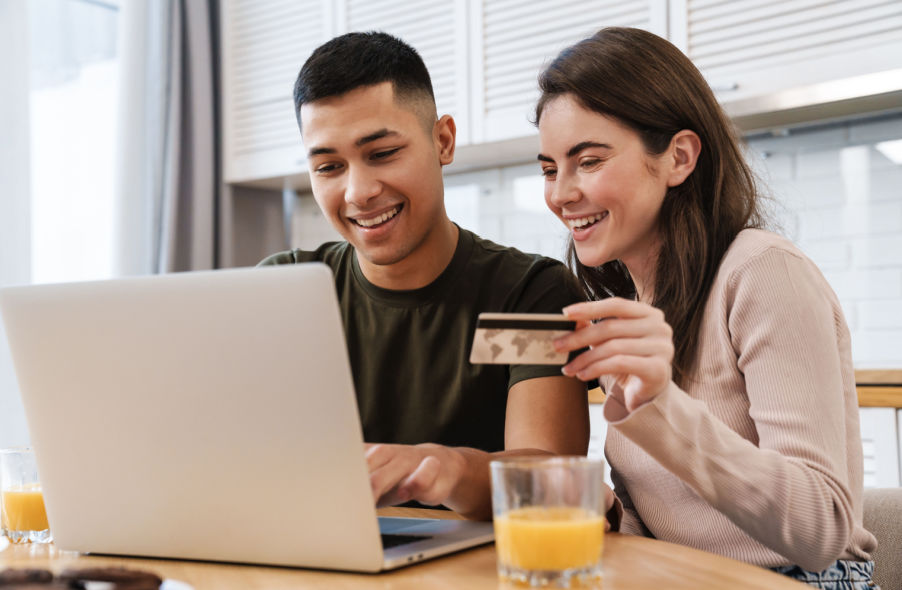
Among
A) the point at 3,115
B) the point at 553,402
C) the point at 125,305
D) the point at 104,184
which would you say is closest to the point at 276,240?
the point at 104,184

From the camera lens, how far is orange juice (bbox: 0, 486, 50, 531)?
3.32 feet

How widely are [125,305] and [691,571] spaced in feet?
1.81

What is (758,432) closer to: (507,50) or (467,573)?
(467,573)

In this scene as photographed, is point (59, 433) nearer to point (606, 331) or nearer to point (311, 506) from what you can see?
point (311, 506)

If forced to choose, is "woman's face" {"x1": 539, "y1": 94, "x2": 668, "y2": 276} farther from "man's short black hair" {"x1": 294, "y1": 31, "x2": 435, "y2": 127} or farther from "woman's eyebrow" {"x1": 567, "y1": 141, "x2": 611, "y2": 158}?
"man's short black hair" {"x1": 294, "y1": 31, "x2": 435, "y2": 127}

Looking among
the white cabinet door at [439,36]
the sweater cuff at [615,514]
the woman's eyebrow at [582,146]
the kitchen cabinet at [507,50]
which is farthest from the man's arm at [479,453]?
the white cabinet door at [439,36]

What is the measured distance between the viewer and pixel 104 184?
10.6ft

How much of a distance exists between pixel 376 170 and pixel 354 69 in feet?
0.52

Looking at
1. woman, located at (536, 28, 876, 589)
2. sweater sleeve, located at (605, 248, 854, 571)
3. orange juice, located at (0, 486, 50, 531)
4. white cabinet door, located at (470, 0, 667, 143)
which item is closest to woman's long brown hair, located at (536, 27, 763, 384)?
woman, located at (536, 28, 876, 589)

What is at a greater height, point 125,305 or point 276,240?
point 276,240

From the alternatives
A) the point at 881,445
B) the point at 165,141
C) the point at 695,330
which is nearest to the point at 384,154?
the point at 695,330

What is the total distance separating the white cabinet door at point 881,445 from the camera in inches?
82.7

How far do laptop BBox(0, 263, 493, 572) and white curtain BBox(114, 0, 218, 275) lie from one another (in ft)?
7.80

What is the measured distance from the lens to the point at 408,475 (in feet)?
2.93
